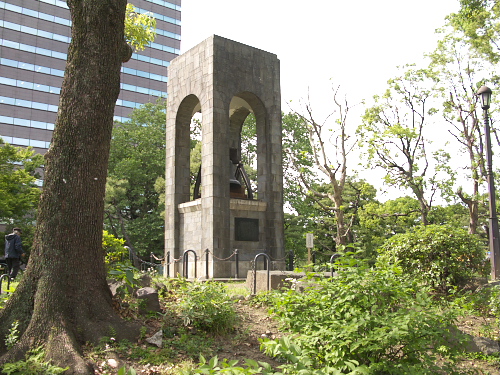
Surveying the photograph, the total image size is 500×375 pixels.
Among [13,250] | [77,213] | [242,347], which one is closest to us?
[77,213]

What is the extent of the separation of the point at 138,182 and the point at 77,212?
27698 mm

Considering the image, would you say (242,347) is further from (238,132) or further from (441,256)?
(238,132)

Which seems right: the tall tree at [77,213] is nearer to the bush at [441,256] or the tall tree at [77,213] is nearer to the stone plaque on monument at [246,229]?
the bush at [441,256]

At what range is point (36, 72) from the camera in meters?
59.7

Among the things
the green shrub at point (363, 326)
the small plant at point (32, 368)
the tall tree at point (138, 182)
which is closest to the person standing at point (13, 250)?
the small plant at point (32, 368)

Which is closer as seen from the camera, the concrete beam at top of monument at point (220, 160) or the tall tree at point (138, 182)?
the concrete beam at top of monument at point (220, 160)

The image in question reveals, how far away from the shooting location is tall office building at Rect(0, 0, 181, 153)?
5707 centimetres

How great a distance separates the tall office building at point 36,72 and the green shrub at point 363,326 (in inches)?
2086

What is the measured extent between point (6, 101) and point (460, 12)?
2228 inches

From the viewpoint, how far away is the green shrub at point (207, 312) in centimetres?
687

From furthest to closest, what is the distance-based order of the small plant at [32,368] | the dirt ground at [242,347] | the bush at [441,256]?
the bush at [441,256], the dirt ground at [242,347], the small plant at [32,368]

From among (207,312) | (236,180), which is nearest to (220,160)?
(236,180)

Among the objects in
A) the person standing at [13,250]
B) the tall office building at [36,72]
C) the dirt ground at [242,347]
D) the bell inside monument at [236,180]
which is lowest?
the dirt ground at [242,347]

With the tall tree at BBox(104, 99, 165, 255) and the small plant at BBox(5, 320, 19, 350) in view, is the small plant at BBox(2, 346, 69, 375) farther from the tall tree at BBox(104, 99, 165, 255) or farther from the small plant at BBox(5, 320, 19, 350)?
the tall tree at BBox(104, 99, 165, 255)
